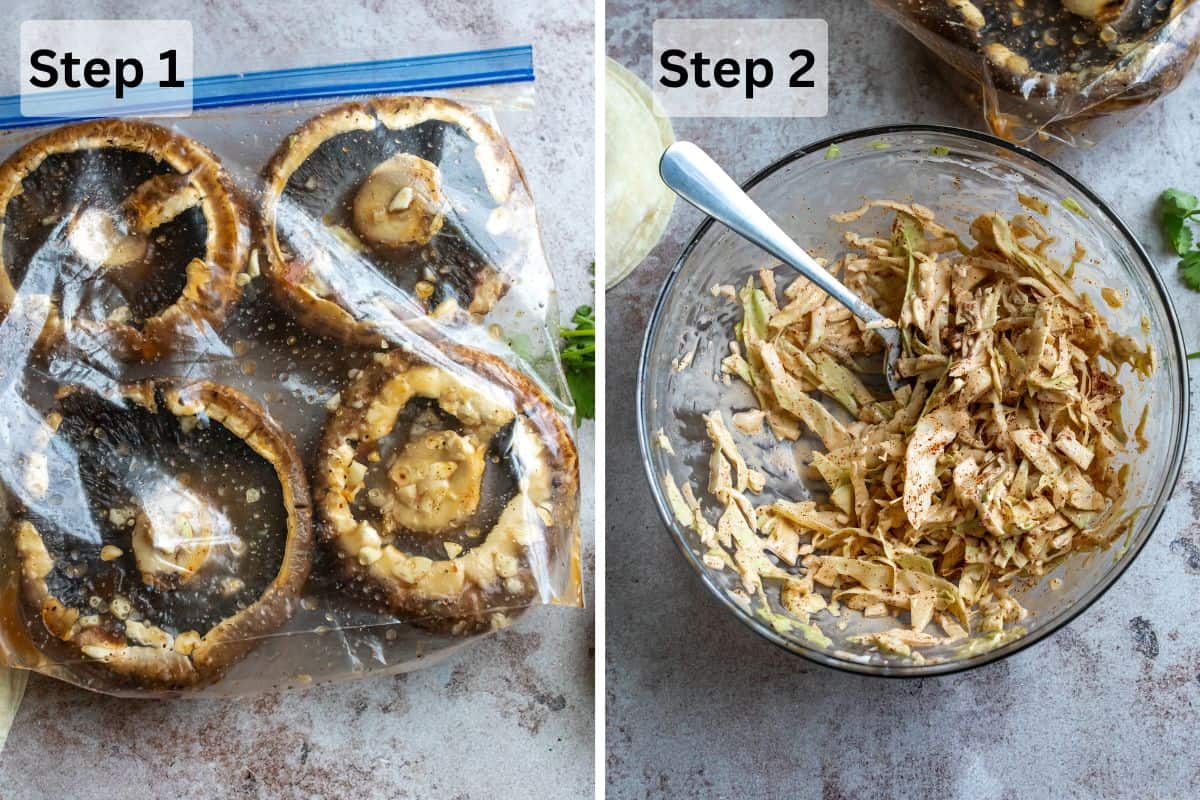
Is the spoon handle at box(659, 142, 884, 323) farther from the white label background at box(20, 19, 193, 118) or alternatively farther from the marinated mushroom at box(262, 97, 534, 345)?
the white label background at box(20, 19, 193, 118)

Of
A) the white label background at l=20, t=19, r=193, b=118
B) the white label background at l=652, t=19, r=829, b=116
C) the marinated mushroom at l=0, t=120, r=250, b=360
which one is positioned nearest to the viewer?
the marinated mushroom at l=0, t=120, r=250, b=360

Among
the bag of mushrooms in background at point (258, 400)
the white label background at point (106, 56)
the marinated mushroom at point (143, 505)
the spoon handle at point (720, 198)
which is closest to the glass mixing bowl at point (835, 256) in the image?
the spoon handle at point (720, 198)

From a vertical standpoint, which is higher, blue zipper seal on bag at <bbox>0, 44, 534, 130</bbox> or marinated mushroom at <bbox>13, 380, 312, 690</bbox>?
blue zipper seal on bag at <bbox>0, 44, 534, 130</bbox>

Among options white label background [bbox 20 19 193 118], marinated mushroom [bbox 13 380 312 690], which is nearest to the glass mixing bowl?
marinated mushroom [bbox 13 380 312 690]

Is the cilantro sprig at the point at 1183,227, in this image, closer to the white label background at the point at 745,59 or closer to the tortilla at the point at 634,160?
the white label background at the point at 745,59

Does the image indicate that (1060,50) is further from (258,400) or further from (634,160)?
(258,400)

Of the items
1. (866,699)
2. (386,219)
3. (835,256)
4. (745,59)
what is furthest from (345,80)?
(866,699)

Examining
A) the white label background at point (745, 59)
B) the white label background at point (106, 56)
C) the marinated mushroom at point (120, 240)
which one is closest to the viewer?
the marinated mushroom at point (120, 240)
